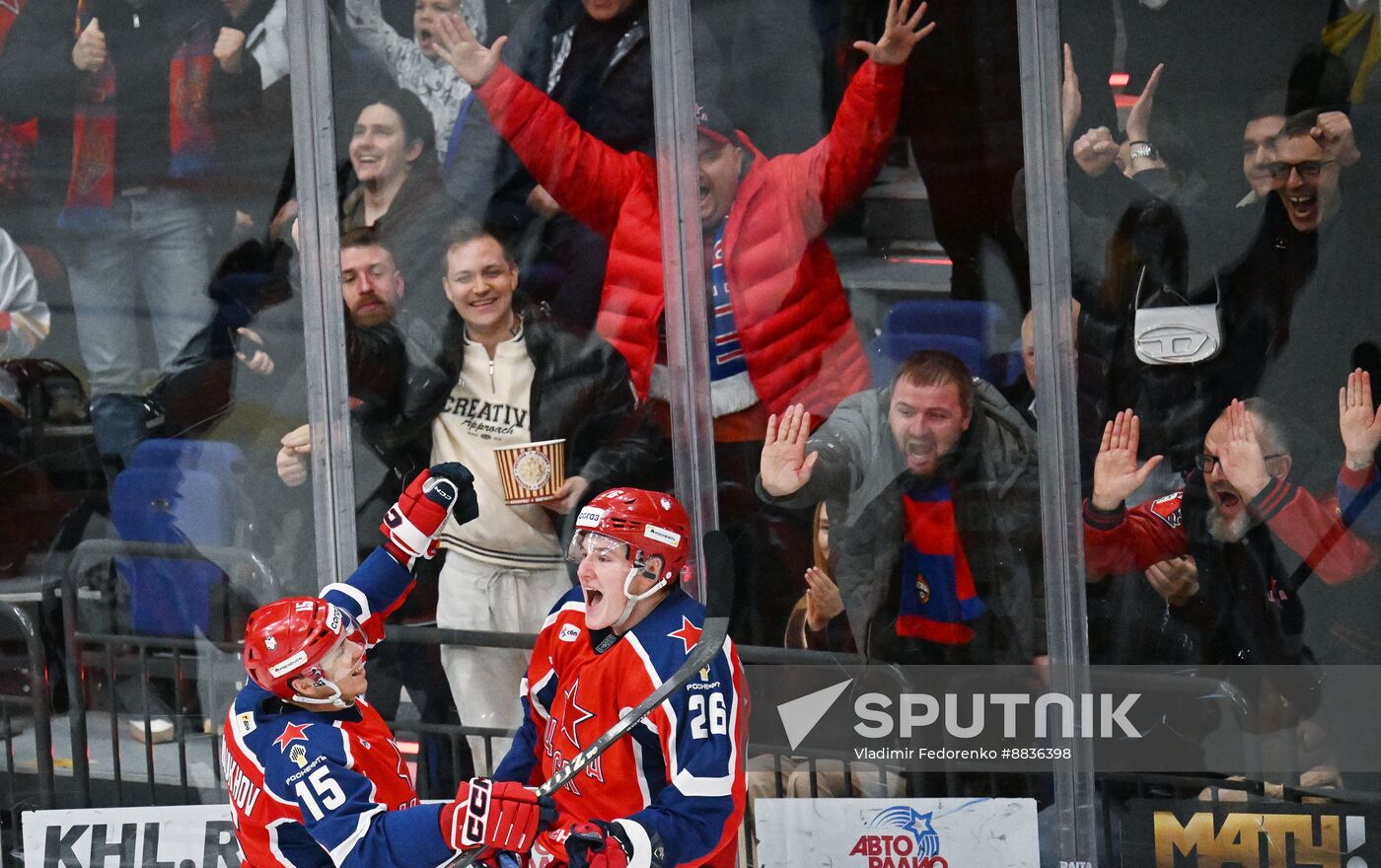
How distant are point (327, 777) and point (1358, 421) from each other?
2.49m

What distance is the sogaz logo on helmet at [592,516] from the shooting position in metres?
3.15

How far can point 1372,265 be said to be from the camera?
3463 mm

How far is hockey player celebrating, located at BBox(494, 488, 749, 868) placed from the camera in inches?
113

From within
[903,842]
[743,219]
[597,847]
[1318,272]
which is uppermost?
[743,219]

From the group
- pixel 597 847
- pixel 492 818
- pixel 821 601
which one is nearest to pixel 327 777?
pixel 492 818

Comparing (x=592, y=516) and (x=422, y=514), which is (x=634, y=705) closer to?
(x=592, y=516)

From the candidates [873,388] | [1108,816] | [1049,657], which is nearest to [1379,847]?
[1108,816]

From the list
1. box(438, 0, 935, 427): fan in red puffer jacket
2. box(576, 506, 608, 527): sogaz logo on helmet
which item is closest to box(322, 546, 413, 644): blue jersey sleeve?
box(576, 506, 608, 527): sogaz logo on helmet

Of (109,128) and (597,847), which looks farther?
(109,128)

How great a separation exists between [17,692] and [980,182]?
3.06 metres

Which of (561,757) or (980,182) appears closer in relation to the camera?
(561,757)

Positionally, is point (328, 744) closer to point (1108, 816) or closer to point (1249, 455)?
point (1108, 816)

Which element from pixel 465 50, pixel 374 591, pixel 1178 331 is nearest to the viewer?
pixel 374 591

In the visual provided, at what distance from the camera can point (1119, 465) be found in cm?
366
